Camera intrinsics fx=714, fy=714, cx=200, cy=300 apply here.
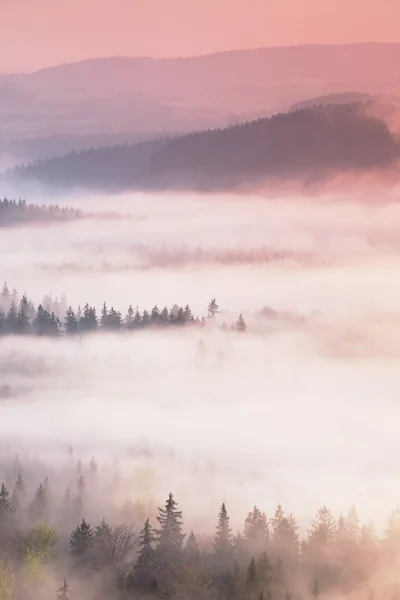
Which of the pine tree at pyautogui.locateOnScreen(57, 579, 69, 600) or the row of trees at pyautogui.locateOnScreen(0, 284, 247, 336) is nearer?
the pine tree at pyautogui.locateOnScreen(57, 579, 69, 600)

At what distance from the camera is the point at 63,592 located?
2.21 metres

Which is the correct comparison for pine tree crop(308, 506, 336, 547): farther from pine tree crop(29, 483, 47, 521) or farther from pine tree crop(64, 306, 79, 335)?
pine tree crop(64, 306, 79, 335)

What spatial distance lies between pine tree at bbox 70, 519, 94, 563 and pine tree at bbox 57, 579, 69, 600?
0.09 meters

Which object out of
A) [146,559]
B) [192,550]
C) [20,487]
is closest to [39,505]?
[20,487]

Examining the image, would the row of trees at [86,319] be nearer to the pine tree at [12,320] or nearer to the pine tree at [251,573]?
the pine tree at [12,320]

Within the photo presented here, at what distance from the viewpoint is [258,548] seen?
2.18m

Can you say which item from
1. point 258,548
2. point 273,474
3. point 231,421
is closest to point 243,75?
point 231,421

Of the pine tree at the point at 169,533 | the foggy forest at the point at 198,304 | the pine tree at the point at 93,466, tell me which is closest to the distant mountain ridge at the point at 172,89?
the foggy forest at the point at 198,304

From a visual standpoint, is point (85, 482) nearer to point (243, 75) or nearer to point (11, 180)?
point (11, 180)

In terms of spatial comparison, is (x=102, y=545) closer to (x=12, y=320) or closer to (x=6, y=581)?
(x=6, y=581)

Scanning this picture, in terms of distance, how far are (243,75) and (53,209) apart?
2.69 feet

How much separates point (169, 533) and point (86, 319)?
76cm

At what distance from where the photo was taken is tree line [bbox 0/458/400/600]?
7.00ft

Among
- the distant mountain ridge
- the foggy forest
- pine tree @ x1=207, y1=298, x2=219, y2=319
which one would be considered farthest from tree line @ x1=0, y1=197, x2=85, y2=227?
pine tree @ x1=207, y1=298, x2=219, y2=319
